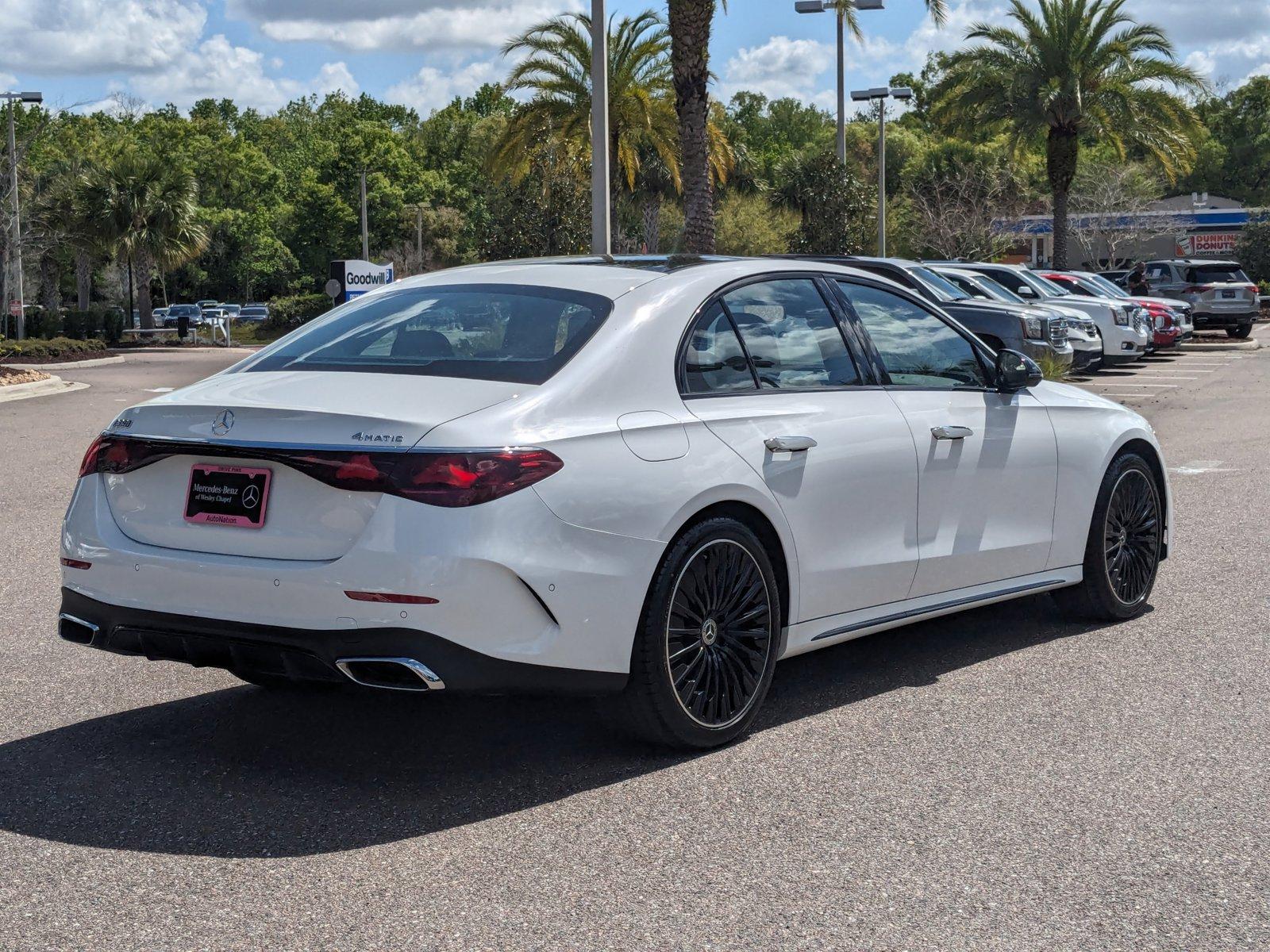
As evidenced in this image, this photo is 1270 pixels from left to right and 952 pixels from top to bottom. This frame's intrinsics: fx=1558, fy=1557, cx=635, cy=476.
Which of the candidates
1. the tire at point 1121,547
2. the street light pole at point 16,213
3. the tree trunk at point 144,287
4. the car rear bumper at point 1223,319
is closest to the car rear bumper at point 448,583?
the tire at point 1121,547

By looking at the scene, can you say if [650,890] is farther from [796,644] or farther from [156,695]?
[156,695]

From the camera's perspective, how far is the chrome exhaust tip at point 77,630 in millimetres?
4863

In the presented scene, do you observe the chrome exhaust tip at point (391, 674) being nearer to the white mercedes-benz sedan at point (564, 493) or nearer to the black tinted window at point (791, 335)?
the white mercedes-benz sedan at point (564, 493)

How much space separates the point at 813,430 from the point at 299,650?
1979mm

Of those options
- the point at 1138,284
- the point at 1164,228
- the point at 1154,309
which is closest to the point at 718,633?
the point at 1154,309

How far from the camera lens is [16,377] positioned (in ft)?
85.1

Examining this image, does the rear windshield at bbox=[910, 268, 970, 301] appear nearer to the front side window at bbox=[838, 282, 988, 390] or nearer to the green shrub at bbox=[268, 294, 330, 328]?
the front side window at bbox=[838, 282, 988, 390]

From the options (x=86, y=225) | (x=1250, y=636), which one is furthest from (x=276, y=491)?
(x=86, y=225)

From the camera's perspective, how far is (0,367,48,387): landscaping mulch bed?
82.5 feet

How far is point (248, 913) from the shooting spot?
3762 millimetres

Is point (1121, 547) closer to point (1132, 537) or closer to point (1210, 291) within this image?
point (1132, 537)

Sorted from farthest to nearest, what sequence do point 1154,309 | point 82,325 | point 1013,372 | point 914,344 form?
point 82,325 < point 1154,309 < point 1013,372 < point 914,344

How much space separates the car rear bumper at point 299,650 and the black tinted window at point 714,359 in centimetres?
108

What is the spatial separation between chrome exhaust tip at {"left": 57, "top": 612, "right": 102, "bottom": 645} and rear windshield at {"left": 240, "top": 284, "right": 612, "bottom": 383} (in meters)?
1.02
